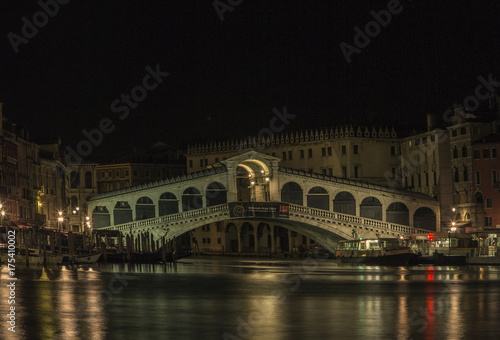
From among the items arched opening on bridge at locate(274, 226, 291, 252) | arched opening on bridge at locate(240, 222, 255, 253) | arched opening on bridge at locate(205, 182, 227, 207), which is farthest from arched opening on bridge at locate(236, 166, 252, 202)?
arched opening on bridge at locate(240, 222, 255, 253)

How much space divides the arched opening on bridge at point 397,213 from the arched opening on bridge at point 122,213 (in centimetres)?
2097

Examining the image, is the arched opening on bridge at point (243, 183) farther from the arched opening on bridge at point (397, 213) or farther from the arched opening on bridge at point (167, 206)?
the arched opening on bridge at point (397, 213)

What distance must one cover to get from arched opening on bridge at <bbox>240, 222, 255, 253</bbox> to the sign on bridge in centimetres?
2342

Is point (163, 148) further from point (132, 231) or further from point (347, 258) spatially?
point (347, 258)

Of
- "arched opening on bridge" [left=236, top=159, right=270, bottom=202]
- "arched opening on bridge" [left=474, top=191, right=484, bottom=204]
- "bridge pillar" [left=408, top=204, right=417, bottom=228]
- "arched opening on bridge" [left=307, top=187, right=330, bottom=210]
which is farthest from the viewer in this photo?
"arched opening on bridge" [left=307, top=187, right=330, bottom=210]

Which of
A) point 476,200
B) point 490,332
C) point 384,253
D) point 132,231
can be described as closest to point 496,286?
point 490,332

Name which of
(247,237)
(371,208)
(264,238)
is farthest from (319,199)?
(247,237)

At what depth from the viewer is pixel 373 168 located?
9550 cm

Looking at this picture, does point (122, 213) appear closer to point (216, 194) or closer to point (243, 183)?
point (216, 194)

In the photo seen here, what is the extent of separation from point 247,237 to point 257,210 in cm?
2446

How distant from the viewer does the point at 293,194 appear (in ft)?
275

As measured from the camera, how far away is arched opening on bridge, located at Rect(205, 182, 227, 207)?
8862 centimetres

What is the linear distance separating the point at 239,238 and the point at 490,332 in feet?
257

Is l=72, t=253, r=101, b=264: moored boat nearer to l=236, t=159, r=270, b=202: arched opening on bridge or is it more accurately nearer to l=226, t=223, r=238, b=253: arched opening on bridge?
l=236, t=159, r=270, b=202: arched opening on bridge
